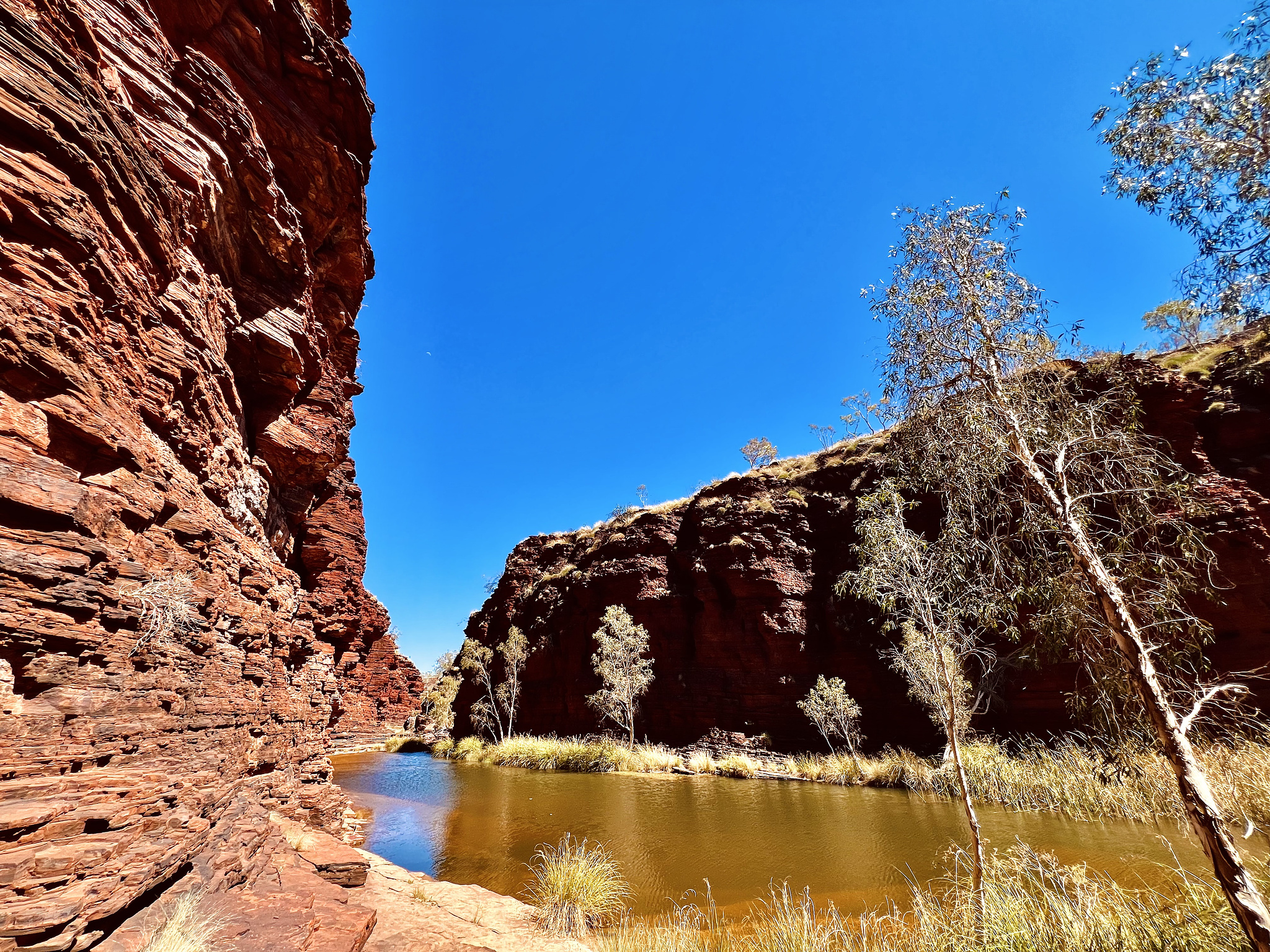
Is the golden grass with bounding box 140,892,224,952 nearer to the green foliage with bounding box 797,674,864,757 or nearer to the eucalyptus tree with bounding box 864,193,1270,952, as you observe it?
the eucalyptus tree with bounding box 864,193,1270,952

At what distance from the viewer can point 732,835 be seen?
13.0m

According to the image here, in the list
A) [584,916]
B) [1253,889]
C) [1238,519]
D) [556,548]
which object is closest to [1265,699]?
[1238,519]

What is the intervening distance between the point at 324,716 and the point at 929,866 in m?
12.2

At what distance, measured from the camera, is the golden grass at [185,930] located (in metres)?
3.52

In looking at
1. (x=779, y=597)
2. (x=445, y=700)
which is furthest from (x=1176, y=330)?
(x=445, y=700)

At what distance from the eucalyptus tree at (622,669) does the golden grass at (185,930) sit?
25560 millimetres

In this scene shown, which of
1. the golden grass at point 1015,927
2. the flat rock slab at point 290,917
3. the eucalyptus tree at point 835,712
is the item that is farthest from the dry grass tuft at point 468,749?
the flat rock slab at point 290,917

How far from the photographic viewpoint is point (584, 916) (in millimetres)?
7883

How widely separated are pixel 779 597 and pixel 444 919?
24.4m

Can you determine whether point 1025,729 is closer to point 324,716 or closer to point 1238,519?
point 1238,519

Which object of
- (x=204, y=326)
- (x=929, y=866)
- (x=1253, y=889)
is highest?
(x=204, y=326)

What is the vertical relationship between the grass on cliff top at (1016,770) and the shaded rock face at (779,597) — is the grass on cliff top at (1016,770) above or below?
below

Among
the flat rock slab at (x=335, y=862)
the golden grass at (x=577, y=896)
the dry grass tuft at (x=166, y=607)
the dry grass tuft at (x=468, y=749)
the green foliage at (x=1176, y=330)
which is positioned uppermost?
the green foliage at (x=1176, y=330)

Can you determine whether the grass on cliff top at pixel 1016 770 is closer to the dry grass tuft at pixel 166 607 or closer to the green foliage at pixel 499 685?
the green foliage at pixel 499 685
